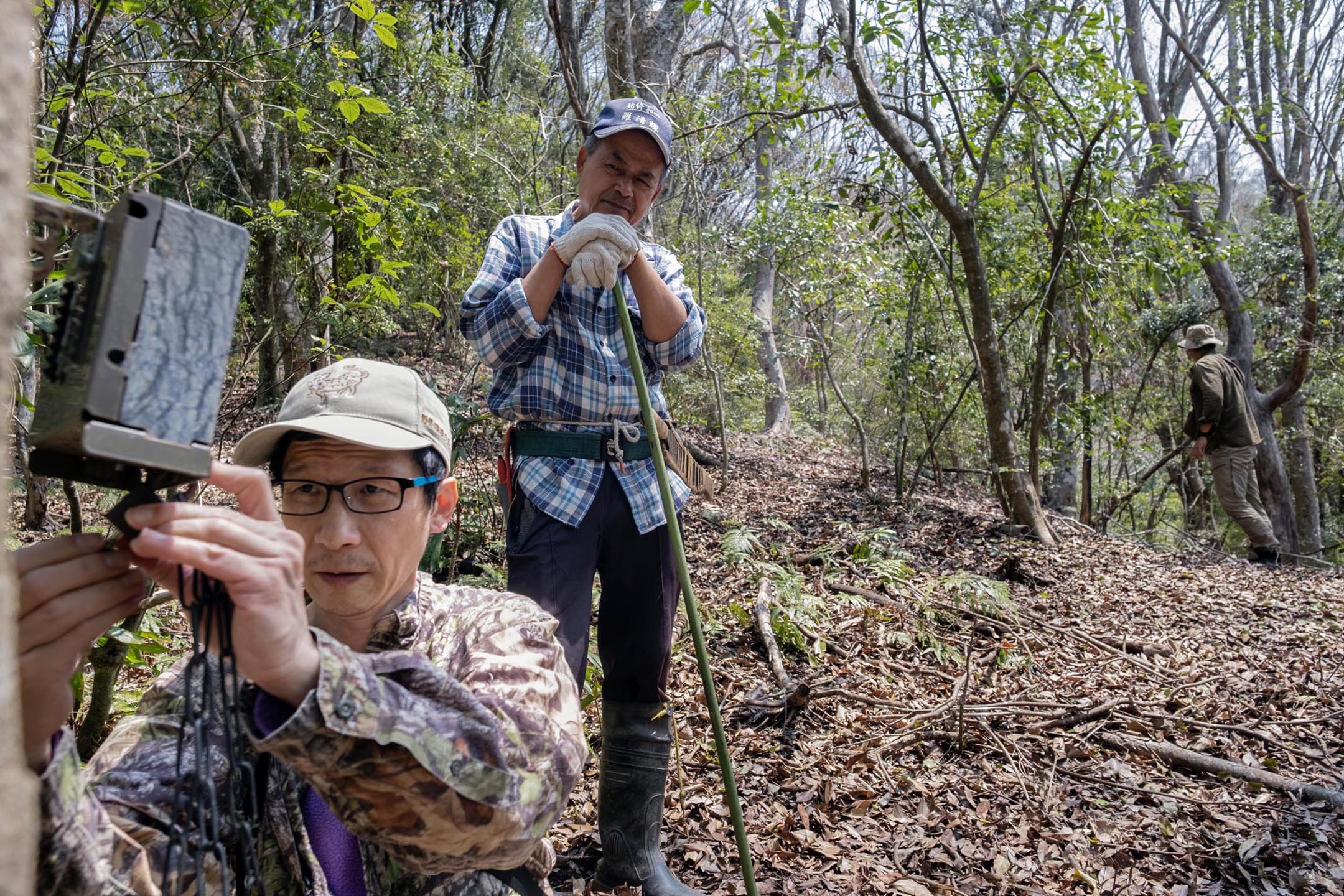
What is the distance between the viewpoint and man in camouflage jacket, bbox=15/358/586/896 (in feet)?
2.98

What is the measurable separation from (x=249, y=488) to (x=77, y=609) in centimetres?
20

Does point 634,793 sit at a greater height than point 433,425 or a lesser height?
lesser

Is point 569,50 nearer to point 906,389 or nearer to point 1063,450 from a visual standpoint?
point 906,389

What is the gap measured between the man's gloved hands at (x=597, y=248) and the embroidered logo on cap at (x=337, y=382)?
805mm

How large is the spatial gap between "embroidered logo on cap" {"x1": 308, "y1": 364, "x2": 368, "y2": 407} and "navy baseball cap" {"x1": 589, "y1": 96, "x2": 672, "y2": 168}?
123cm

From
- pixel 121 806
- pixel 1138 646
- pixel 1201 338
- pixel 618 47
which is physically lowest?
pixel 1138 646

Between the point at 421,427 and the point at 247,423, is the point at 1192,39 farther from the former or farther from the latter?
the point at 421,427

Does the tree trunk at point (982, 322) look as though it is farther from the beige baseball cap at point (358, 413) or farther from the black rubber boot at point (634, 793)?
the beige baseball cap at point (358, 413)

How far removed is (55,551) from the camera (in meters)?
0.91

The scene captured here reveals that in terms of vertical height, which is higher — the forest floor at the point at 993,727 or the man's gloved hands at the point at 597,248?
the man's gloved hands at the point at 597,248

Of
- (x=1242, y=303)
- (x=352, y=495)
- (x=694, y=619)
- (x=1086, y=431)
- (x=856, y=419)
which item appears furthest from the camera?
(x=1242, y=303)

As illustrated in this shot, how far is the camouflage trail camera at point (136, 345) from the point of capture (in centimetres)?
76

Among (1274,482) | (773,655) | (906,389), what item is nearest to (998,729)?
(773,655)

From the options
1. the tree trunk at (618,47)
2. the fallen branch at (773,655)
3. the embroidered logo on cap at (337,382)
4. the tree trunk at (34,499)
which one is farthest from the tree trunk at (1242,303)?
the tree trunk at (34,499)
